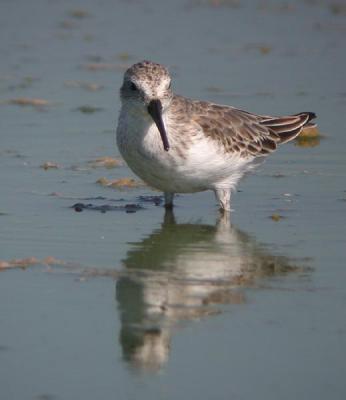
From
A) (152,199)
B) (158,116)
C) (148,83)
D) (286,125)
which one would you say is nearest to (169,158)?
(158,116)

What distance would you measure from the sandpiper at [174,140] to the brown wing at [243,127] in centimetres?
1

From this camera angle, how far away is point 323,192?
12.1 m

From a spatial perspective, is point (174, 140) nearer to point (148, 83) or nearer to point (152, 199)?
point (148, 83)

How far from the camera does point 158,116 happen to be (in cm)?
1036

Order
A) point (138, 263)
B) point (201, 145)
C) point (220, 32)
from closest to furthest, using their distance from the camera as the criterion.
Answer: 1. point (138, 263)
2. point (201, 145)
3. point (220, 32)

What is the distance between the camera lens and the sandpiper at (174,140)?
10531 mm

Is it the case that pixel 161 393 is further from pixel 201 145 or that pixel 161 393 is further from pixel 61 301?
pixel 201 145

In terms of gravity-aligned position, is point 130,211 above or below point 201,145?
below

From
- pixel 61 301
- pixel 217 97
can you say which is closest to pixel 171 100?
pixel 61 301

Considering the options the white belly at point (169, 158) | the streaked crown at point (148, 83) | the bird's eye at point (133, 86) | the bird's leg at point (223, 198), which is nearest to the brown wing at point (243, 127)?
the white belly at point (169, 158)

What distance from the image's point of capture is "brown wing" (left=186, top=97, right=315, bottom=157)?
Answer: 1137 cm

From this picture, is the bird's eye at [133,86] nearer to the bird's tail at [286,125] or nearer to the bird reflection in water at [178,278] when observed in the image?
the bird reflection in water at [178,278]

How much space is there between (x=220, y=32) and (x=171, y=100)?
10.1m

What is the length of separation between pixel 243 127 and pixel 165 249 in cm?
254
